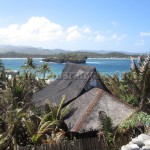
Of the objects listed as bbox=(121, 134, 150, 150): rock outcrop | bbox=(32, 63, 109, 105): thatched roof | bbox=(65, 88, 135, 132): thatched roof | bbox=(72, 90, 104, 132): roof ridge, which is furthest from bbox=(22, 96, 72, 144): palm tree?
bbox=(121, 134, 150, 150): rock outcrop

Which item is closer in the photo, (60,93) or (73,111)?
(73,111)

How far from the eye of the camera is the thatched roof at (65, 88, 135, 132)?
60.8ft

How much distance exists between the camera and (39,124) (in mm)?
20469

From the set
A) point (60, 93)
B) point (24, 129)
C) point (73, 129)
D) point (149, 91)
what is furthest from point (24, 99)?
point (149, 91)

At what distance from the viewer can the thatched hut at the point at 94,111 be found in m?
18.5

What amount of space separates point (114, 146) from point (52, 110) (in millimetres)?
5725

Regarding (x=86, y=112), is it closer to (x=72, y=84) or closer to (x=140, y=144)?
(x=72, y=84)

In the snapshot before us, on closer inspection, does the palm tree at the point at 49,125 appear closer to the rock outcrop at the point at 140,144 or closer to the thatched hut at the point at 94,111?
the thatched hut at the point at 94,111

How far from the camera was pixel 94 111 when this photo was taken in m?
19.4

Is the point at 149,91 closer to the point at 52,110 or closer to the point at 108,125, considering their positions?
the point at 108,125

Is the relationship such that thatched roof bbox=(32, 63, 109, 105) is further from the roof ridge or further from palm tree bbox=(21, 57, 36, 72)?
palm tree bbox=(21, 57, 36, 72)

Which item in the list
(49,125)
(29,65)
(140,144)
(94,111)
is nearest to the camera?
(140,144)

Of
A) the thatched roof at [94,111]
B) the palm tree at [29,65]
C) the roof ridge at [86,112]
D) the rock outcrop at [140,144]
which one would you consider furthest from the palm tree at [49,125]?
the palm tree at [29,65]

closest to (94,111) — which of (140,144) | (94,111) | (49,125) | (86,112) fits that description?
(94,111)
